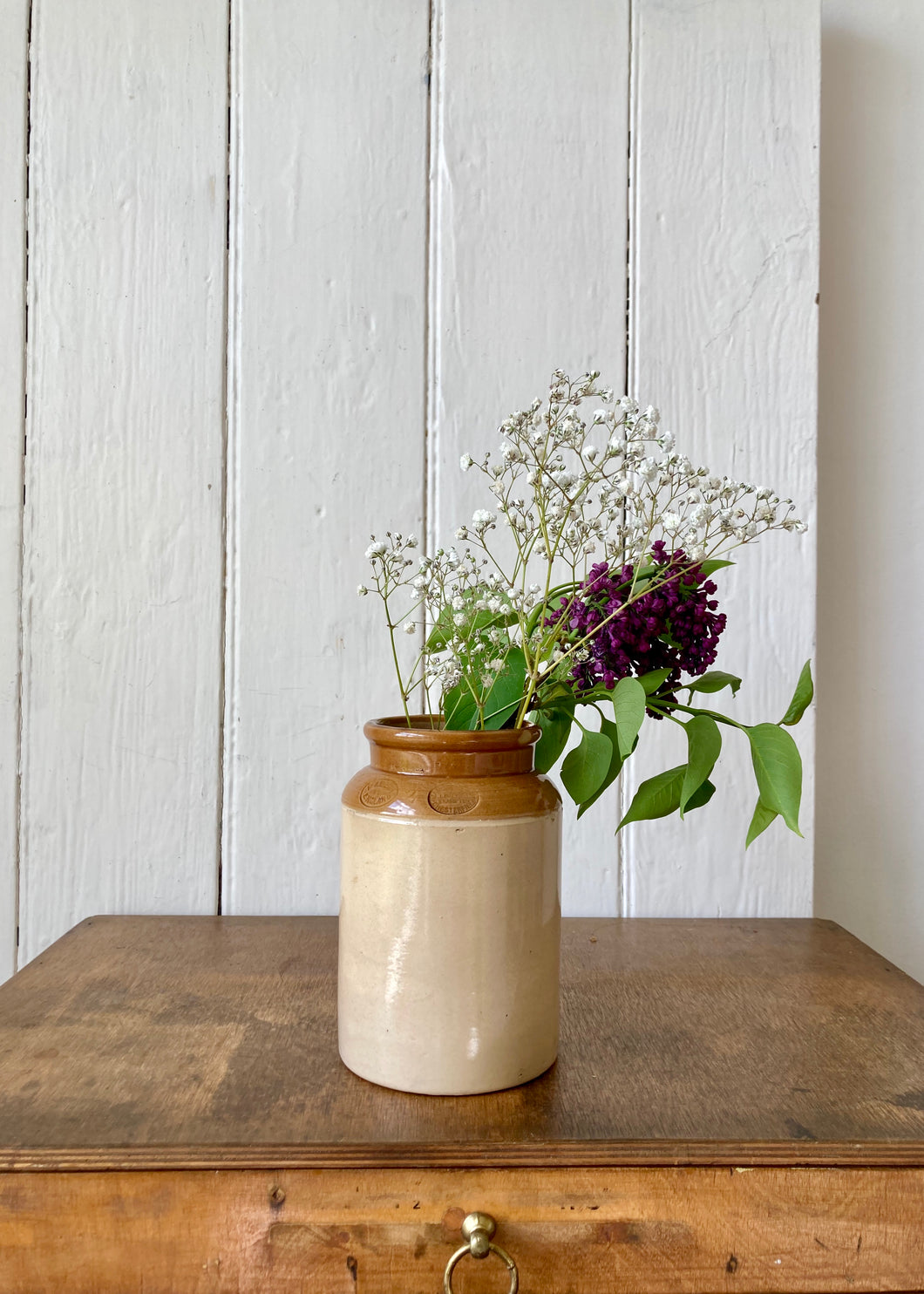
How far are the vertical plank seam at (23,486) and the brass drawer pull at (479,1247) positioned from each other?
67 centimetres

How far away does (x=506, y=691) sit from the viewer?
58 cm

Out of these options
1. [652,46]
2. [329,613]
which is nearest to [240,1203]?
[329,613]

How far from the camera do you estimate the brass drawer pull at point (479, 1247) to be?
46cm

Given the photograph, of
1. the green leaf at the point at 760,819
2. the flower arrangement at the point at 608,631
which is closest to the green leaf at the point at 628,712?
the flower arrangement at the point at 608,631

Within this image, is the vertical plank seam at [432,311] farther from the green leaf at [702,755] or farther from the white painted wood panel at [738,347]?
the green leaf at [702,755]

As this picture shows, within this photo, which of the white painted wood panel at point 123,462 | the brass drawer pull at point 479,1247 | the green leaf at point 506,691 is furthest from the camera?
the white painted wood panel at point 123,462

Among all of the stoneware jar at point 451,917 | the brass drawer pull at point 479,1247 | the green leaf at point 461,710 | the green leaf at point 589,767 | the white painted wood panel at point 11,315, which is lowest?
the brass drawer pull at point 479,1247

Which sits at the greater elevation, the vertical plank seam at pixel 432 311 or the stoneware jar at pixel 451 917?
the vertical plank seam at pixel 432 311

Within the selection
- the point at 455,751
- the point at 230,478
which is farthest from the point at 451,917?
the point at 230,478

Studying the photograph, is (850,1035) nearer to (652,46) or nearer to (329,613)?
Result: (329,613)

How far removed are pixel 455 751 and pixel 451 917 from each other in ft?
0.32

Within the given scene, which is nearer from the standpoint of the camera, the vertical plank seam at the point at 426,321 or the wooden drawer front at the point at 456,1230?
the wooden drawer front at the point at 456,1230

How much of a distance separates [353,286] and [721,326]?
0.40m

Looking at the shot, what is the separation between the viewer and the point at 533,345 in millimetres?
951
